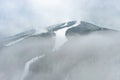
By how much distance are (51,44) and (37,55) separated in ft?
70.8

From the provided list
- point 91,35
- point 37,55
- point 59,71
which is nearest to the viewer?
point 59,71

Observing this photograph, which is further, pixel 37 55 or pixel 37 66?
pixel 37 55

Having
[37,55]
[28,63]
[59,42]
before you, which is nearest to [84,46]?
[59,42]

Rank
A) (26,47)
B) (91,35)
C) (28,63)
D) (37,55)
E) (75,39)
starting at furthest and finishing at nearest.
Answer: (91,35)
(75,39)
(26,47)
(37,55)
(28,63)

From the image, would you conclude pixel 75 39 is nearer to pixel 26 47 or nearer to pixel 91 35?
pixel 91 35

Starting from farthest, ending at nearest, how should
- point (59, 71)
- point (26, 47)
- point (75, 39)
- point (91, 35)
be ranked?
point (91, 35) → point (75, 39) → point (26, 47) → point (59, 71)

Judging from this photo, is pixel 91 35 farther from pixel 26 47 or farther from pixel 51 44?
pixel 26 47

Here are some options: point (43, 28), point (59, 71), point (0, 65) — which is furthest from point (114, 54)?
point (43, 28)

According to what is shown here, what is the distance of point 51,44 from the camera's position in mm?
130375

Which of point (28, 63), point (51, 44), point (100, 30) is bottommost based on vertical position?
point (100, 30)

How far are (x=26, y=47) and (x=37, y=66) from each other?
29234 millimetres

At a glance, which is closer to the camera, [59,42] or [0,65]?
[0,65]

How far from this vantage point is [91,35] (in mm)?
153750

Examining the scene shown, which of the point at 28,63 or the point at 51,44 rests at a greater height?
the point at 28,63
